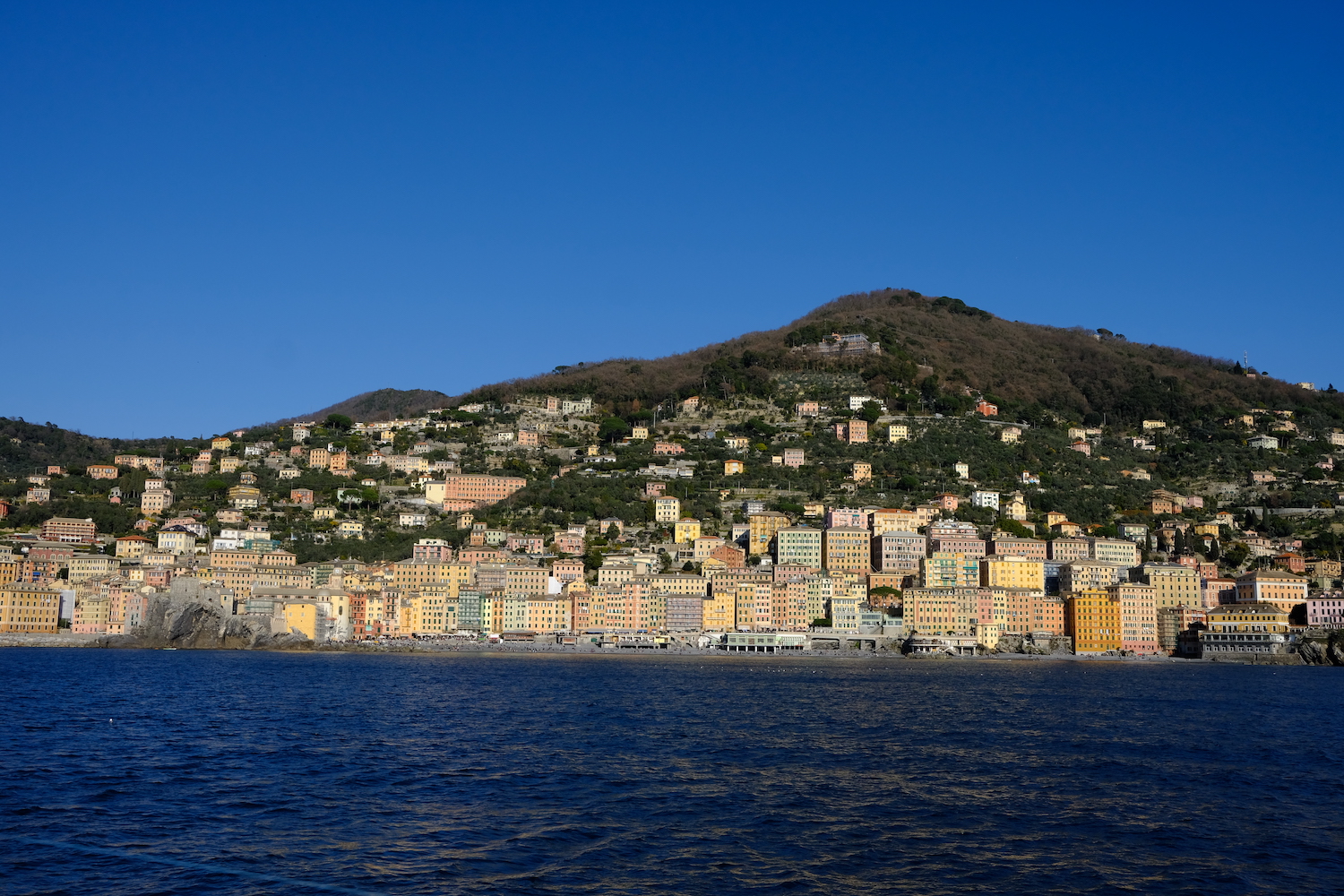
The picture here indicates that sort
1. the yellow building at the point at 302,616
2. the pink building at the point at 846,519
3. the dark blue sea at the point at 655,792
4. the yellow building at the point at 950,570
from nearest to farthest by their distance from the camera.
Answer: the dark blue sea at the point at 655,792
the yellow building at the point at 302,616
the yellow building at the point at 950,570
the pink building at the point at 846,519

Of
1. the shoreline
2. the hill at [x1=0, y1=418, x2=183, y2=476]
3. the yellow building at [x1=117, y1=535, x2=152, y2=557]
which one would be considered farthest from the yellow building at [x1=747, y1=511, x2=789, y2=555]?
the hill at [x1=0, y1=418, x2=183, y2=476]

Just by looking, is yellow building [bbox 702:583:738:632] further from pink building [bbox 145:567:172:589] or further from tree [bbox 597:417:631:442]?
tree [bbox 597:417:631:442]

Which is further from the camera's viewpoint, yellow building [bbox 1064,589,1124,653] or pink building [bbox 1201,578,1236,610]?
pink building [bbox 1201,578,1236,610]

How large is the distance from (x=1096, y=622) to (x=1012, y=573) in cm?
871

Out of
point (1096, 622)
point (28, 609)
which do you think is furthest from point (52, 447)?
point (1096, 622)

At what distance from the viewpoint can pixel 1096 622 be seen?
8044 cm

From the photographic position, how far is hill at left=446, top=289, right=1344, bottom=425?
458ft

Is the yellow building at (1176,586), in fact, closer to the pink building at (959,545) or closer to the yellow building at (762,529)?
the pink building at (959,545)

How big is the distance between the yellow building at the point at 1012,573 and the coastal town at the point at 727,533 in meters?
0.19

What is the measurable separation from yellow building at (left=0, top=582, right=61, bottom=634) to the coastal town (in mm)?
153

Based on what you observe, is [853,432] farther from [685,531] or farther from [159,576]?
[159,576]

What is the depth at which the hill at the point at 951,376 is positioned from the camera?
458 feet

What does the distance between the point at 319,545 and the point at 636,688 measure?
54.9 meters

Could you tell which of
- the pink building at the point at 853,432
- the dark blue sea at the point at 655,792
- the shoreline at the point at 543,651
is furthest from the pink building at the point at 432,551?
the pink building at the point at 853,432
